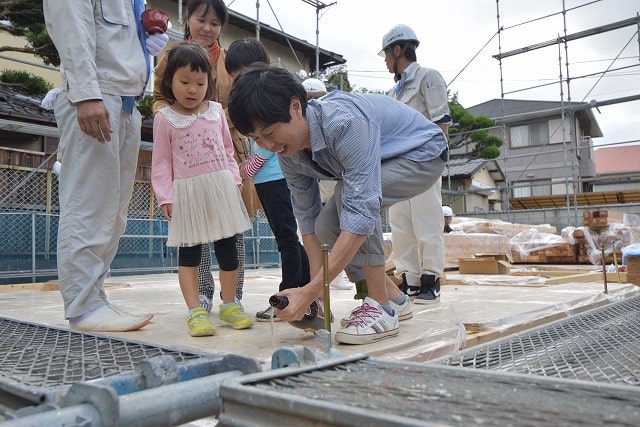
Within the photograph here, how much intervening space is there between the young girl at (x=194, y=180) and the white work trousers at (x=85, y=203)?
164 mm

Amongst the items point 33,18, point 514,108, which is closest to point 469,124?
point 514,108

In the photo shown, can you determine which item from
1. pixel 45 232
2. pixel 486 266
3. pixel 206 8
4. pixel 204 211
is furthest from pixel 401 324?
pixel 45 232

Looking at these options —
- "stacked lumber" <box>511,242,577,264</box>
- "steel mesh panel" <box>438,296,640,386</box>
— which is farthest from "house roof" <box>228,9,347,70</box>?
"steel mesh panel" <box>438,296,640,386</box>

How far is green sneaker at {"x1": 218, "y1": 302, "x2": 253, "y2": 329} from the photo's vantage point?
73.5 inches

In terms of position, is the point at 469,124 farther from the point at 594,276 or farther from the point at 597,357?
the point at 597,357

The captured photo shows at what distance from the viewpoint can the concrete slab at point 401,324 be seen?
1531 mm

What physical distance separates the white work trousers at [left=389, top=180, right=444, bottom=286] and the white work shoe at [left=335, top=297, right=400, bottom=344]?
1.00 meters

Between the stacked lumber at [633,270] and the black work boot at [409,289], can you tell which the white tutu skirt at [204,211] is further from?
the stacked lumber at [633,270]

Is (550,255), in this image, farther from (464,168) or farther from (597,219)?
(464,168)

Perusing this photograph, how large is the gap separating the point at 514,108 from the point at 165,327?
23354mm

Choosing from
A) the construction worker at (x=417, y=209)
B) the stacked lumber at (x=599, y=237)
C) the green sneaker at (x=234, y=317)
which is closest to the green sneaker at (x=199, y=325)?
the green sneaker at (x=234, y=317)

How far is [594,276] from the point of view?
14.0ft

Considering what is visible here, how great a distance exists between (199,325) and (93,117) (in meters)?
0.75

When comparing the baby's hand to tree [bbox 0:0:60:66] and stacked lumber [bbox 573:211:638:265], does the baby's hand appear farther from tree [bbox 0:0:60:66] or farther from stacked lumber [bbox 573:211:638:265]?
tree [bbox 0:0:60:66]
